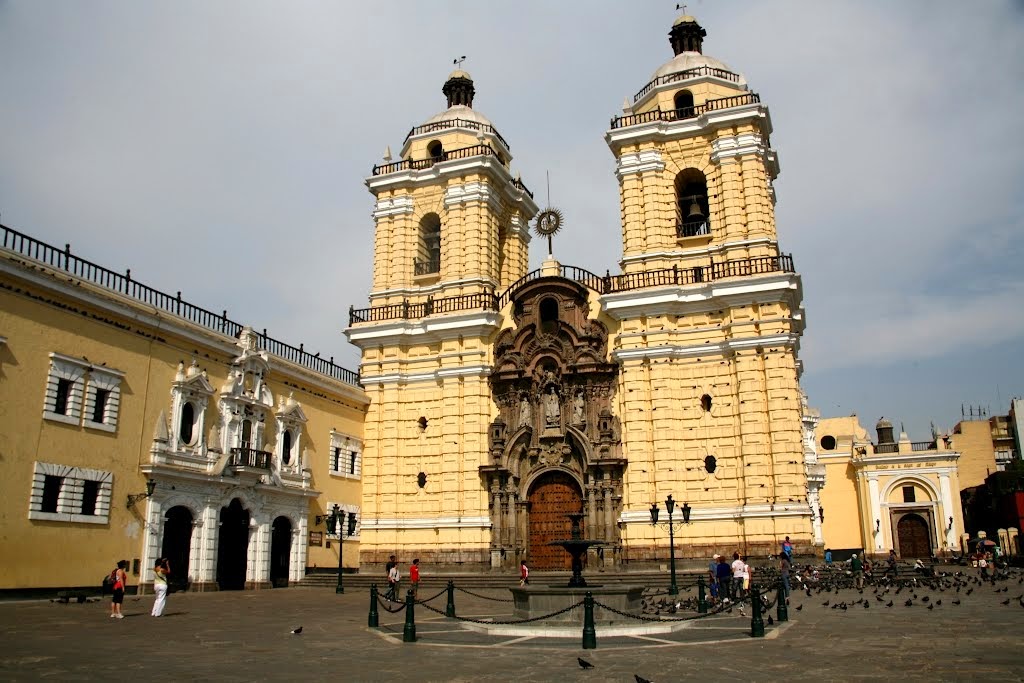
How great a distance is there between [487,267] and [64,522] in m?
18.1

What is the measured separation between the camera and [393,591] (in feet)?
72.6

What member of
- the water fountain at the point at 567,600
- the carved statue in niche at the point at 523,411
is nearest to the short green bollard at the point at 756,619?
the water fountain at the point at 567,600

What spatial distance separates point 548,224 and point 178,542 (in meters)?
18.5

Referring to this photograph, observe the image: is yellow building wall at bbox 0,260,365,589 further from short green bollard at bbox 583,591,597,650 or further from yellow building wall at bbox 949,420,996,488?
yellow building wall at bbox 949,420,996,488

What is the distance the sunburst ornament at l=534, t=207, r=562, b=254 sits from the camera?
35.0 meters

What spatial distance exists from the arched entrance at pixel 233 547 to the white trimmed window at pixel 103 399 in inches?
204

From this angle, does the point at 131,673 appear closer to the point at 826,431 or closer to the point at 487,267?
the point at 487,267

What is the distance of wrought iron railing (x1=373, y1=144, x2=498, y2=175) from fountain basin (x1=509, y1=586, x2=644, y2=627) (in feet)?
72.4

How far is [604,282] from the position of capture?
3238 cm

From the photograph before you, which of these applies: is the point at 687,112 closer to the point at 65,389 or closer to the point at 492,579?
the point at 492,579

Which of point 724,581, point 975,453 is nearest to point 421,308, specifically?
point 724,581

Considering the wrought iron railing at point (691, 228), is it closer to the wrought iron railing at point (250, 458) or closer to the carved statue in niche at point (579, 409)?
the carved statue in niche at point (579, 409)

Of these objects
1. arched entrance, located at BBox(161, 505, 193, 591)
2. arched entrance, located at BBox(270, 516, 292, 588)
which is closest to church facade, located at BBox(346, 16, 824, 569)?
arched entrance, located at BBox(270, 516, 292, 588)

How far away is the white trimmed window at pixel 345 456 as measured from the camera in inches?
1298
